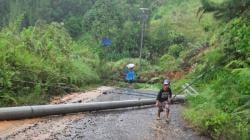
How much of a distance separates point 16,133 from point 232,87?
284 inches

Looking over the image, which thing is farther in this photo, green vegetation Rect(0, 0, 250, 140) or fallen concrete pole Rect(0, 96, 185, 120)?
fallen concrete pole Rect(0, 96, 185, 120)

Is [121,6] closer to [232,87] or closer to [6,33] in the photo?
[6,33]

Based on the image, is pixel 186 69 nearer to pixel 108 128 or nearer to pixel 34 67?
pixel 34 67

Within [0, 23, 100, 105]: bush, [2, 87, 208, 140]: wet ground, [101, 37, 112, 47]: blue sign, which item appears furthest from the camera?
[101, 37, 112, 47]: blue sign

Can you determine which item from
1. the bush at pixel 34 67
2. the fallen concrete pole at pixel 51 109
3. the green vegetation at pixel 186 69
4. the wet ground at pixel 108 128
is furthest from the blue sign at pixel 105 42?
the wet ground at pixel 108 128

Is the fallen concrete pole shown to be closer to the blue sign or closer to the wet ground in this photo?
the wet ground

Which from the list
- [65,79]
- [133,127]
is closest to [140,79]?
[65,79]

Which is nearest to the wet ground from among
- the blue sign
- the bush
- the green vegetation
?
the green vegetation

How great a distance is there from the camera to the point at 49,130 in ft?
46.1

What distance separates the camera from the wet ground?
13.5m

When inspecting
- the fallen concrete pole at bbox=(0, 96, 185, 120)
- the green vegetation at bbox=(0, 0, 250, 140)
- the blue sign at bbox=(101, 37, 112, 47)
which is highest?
the blue sign at bbox=(101, 37, 112, 47)

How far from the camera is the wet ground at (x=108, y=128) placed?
13.5 m

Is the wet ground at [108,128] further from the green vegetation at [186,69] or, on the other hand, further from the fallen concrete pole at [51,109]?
the green vegetation at [186,69]

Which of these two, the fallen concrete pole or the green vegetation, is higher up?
the green vegetation
